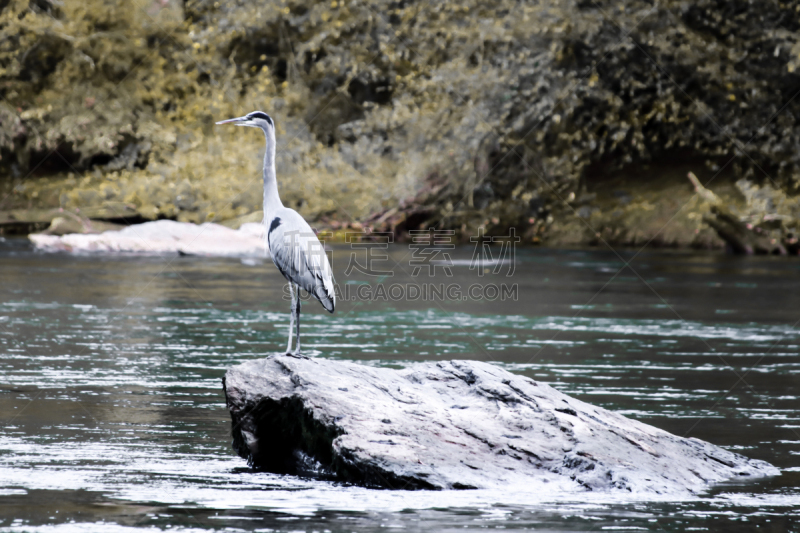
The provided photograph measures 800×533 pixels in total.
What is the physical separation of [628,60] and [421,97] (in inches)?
262

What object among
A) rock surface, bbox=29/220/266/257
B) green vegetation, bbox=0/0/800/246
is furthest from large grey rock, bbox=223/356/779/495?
green vegetation, bbox=0/0/800/246

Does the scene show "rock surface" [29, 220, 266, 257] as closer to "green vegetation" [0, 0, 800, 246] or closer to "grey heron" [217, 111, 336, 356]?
"green vegetation" [0, 0, 800, 246]

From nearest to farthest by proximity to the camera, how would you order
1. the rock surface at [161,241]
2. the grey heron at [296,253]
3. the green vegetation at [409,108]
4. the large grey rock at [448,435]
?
1. the large grey rock at [448,435]
2. the grey heron at [296,253]
3. the rock surface at [161,241]
4. the green vegetation at [409,108]

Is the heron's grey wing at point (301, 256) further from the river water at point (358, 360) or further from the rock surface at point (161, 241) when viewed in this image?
the rock surface at point (161, 241)

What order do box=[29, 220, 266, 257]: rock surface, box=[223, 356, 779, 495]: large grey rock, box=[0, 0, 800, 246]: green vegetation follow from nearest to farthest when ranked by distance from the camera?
box=[223, 356, 779, 495]: large grey rock, box=[29, 220, 266, 257]: rock surface, box=[0, 0, 800, 246]: green vegetation

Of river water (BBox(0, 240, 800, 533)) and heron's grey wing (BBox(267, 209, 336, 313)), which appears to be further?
heron's grey wing (BBox(267, 209, 336, 313))

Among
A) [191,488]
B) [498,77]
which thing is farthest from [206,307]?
[498,77]

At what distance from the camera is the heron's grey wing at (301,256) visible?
319 inches

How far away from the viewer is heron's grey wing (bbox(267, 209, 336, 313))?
8.10 meters

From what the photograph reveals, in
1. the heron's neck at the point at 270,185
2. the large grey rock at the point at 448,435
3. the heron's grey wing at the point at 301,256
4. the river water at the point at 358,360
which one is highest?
the heron's neck at the point at 270,185

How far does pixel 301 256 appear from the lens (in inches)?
321

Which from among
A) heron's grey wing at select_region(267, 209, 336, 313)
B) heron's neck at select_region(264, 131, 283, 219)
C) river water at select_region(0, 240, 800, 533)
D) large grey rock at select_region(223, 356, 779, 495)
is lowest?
river water at select_region(0, 240, 800, 533)

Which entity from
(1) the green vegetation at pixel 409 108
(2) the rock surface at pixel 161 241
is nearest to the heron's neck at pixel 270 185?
(2) the rock surface at pixel 161 241

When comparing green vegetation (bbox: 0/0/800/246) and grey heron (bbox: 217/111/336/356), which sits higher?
green vegetation (bbox: 0/0/800/246)
